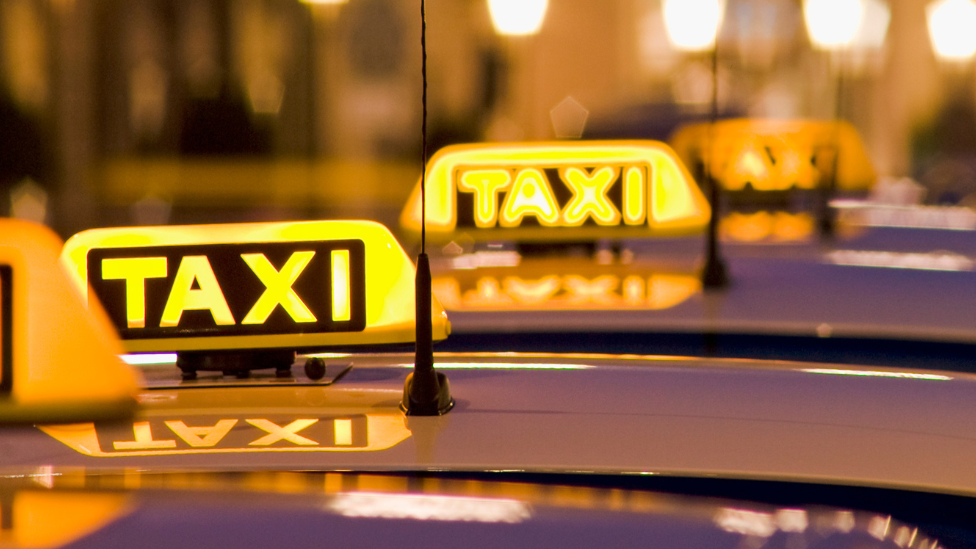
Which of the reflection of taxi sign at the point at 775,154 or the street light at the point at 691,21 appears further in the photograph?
the street light at the point at 691,21

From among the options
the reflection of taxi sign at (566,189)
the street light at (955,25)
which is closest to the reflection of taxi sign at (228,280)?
the reflection of taxi sign at (566,189)

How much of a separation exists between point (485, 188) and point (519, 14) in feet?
21.7

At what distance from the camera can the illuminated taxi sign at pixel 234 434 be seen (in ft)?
5.65

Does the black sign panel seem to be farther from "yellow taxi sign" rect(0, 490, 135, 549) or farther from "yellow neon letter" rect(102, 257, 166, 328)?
"yellow taxi sign" rect(0, 490, 135, 549)

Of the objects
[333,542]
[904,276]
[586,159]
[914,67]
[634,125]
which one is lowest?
[333,542]

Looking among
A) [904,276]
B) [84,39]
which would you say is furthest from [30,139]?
[904,276]

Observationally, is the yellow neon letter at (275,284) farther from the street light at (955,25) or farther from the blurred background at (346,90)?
the blurred background at (346,90)

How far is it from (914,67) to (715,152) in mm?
20090

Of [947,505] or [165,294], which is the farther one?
[165,294]

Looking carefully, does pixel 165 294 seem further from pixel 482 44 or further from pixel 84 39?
pixel 482 44

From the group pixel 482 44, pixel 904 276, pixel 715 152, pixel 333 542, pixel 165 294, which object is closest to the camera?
pixel 333 542

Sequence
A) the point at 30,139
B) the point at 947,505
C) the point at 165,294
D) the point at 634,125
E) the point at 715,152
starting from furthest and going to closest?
the point at 30,139, the point at 634,125, the point at 715,152, the point at 165,294, the point at 947,505

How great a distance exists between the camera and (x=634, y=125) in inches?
528

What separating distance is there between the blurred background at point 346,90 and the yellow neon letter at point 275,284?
17.7m
